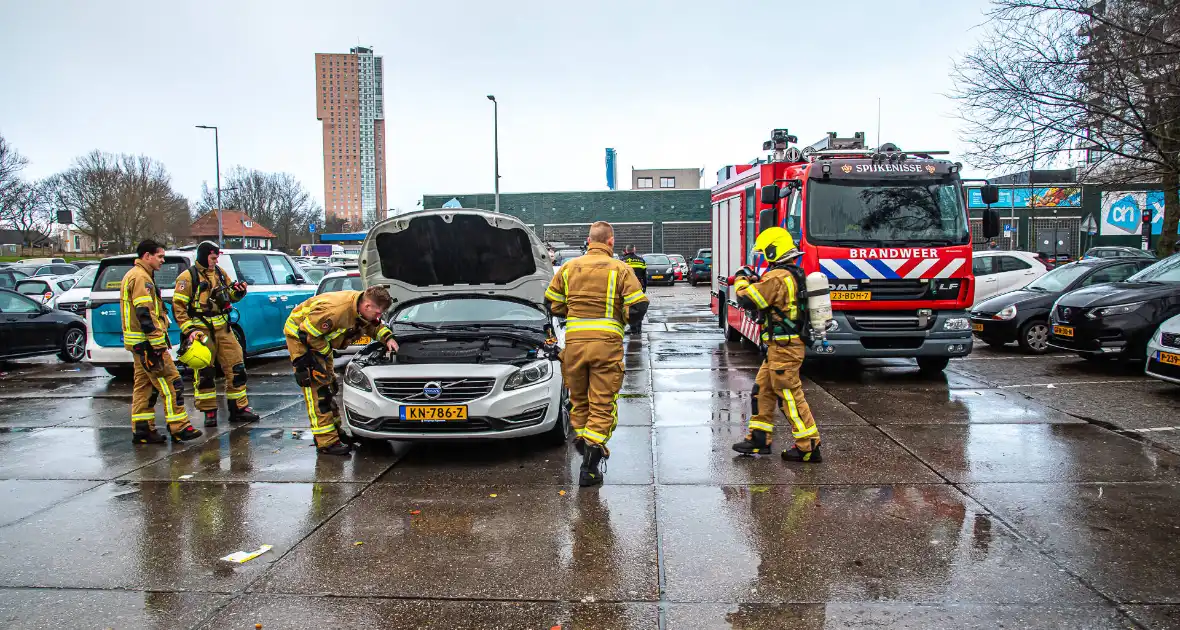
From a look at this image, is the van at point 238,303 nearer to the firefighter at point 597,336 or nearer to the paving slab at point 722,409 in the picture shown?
the firefighter at point 597,336

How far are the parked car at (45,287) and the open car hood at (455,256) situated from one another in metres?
15.2

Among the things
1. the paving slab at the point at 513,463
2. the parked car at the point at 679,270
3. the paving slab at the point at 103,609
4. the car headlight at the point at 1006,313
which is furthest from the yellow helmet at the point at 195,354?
the parked car at the point at 679,270

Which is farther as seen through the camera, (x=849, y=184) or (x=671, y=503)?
(x=849, y=184)

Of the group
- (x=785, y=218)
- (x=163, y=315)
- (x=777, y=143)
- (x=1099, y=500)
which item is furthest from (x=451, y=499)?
(x=777, y=143)

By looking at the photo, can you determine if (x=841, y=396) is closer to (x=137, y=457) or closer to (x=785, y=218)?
(x=785, y=218)

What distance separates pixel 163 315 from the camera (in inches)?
281

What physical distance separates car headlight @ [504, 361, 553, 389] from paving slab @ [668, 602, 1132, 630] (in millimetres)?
2693

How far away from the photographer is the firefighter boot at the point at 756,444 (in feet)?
20.4

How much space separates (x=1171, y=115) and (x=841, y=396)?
32.7 feet

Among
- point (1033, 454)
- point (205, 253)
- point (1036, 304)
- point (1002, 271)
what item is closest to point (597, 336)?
point (1033, 454)

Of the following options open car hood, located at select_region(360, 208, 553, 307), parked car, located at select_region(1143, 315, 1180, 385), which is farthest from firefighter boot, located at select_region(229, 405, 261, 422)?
parked car, located at select_region(1143, 315, 1180, 385)

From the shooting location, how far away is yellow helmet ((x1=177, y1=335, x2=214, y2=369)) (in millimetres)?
7230

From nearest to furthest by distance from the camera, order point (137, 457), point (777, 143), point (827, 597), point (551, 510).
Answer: point (827, 597) < point (551, 510) < point (137, 457) < point (777, 143)

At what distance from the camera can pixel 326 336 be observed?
6379mm
